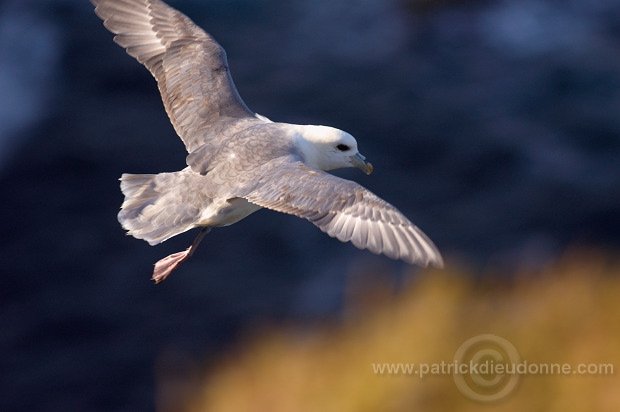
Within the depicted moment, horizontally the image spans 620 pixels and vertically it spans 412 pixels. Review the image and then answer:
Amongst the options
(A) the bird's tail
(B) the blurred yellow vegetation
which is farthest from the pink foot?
(B) the blurred yellow vegetation

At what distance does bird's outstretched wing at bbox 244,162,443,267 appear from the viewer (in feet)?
19.5

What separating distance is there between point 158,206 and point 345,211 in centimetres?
145

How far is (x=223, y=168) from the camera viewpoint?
6891 mm

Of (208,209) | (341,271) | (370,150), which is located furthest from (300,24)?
(208,209)

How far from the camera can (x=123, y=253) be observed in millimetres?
12039

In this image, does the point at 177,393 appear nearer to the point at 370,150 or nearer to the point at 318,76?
the point at 370,150

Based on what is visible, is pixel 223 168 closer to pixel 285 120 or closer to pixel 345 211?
pixel 345 211

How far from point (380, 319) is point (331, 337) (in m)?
0.44

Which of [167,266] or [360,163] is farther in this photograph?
[167,266]

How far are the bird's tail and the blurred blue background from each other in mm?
3195

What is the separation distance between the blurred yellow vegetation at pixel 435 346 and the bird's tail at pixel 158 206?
1529 millimetres

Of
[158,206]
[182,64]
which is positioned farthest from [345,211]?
[182,64]

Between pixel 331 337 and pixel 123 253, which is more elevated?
pixel 331 337

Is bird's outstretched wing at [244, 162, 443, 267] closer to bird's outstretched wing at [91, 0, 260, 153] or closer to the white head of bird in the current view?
the white head of bird
